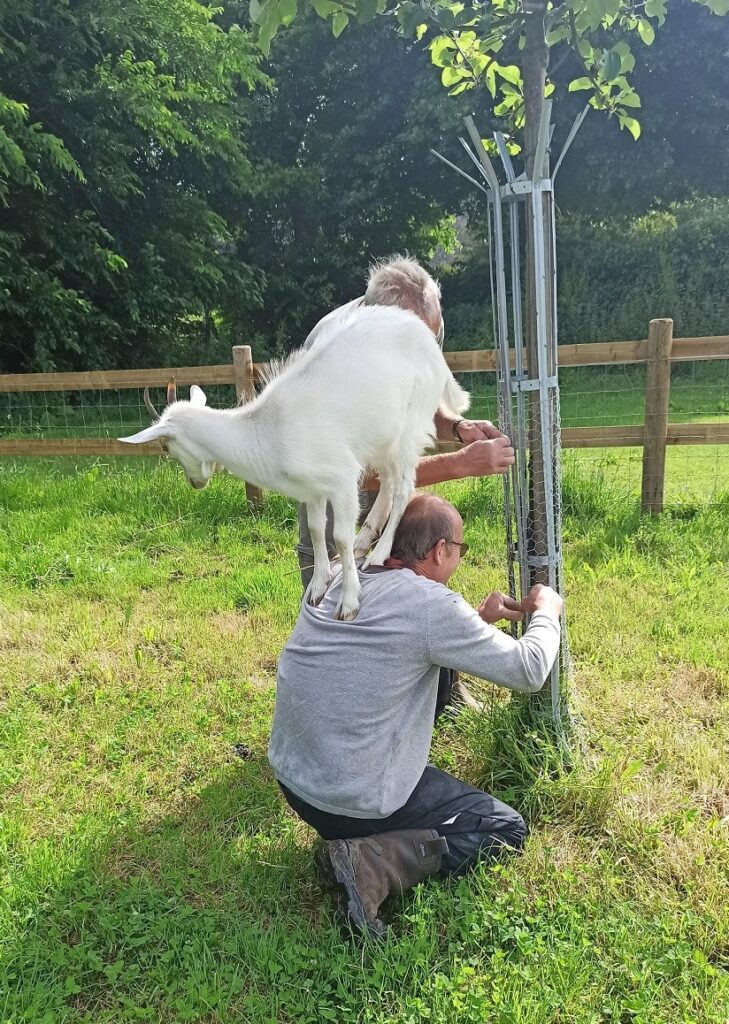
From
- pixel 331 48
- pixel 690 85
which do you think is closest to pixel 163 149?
pixel 331 48

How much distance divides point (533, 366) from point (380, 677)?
118cm

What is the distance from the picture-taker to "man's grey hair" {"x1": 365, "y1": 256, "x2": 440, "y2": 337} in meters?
2.44

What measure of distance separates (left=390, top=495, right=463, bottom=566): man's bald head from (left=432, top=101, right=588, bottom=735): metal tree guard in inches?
16.6

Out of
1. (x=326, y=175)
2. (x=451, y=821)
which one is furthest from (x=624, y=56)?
(x=326, y=175)

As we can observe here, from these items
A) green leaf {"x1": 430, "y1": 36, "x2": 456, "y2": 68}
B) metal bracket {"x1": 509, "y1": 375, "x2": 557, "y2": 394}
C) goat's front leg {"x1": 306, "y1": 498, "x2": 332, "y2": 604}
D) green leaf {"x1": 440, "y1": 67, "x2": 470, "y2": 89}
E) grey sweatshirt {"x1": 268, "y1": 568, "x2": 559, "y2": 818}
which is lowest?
grey sweatshirt {"x1": 268, "y1": 568, "x2": 559, "y2": 818}

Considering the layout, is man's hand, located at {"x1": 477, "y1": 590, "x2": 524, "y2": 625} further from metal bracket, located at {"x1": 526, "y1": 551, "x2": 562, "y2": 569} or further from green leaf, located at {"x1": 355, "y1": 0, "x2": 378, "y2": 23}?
green leaf, located at {"x1": 355, "y1": 0, "x2": 378, "y2": 23}

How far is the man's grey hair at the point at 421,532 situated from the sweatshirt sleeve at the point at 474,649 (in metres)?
0.20

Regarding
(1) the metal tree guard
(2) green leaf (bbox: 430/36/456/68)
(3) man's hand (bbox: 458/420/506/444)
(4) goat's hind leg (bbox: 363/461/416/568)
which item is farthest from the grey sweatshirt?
(2) green leaf (bbox: 430/36/456/68)

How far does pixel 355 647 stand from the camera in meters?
2.09

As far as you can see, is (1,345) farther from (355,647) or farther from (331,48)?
(355,647)

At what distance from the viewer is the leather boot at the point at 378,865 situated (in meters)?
2.16

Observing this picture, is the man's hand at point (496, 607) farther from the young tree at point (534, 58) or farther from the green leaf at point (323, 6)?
the green leaf at point (323, 6)

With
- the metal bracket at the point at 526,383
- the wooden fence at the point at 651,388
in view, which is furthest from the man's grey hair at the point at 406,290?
the wooden fence at the point at 651,388

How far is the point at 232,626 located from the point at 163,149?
12.8m
